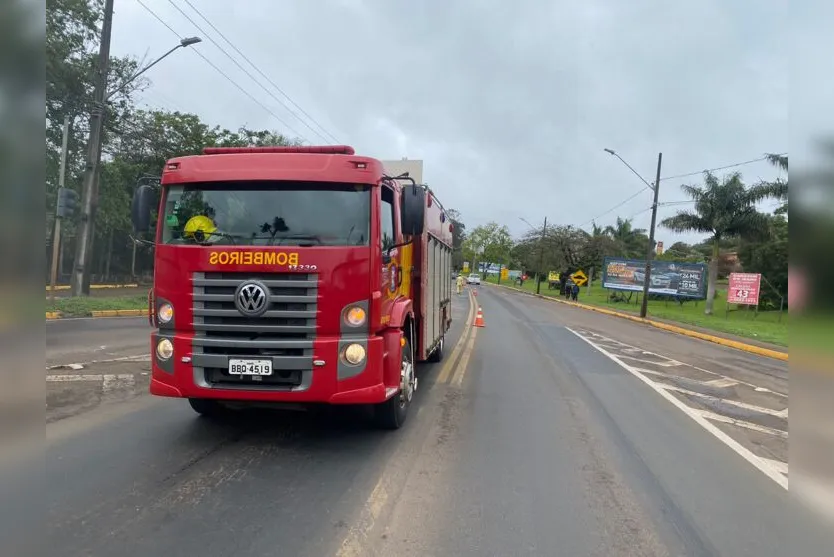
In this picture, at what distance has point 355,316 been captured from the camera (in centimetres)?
489

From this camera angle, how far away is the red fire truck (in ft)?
15.6

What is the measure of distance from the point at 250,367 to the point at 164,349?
84cm

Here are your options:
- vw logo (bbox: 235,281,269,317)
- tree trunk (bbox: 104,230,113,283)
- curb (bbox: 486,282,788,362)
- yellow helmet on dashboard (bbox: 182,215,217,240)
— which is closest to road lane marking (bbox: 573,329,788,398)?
curb (bbox: 486,282,788,362)

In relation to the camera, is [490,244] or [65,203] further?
[490,244]

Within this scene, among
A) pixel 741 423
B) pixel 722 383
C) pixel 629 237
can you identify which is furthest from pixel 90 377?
pixel 629 237

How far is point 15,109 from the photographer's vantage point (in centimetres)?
140

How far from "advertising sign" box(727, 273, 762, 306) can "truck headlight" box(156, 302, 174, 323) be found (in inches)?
1178

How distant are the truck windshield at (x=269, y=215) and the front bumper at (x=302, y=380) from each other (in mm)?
904

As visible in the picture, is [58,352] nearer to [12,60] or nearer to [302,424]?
[302,424]

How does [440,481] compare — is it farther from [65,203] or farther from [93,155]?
[93,155]

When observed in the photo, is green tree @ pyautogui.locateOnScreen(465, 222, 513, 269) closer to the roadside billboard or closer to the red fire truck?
the roadside billboard

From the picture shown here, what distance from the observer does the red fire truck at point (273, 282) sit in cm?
477

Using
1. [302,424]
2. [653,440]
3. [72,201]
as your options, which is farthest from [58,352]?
[653,440]

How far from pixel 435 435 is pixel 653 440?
7.72 ft
